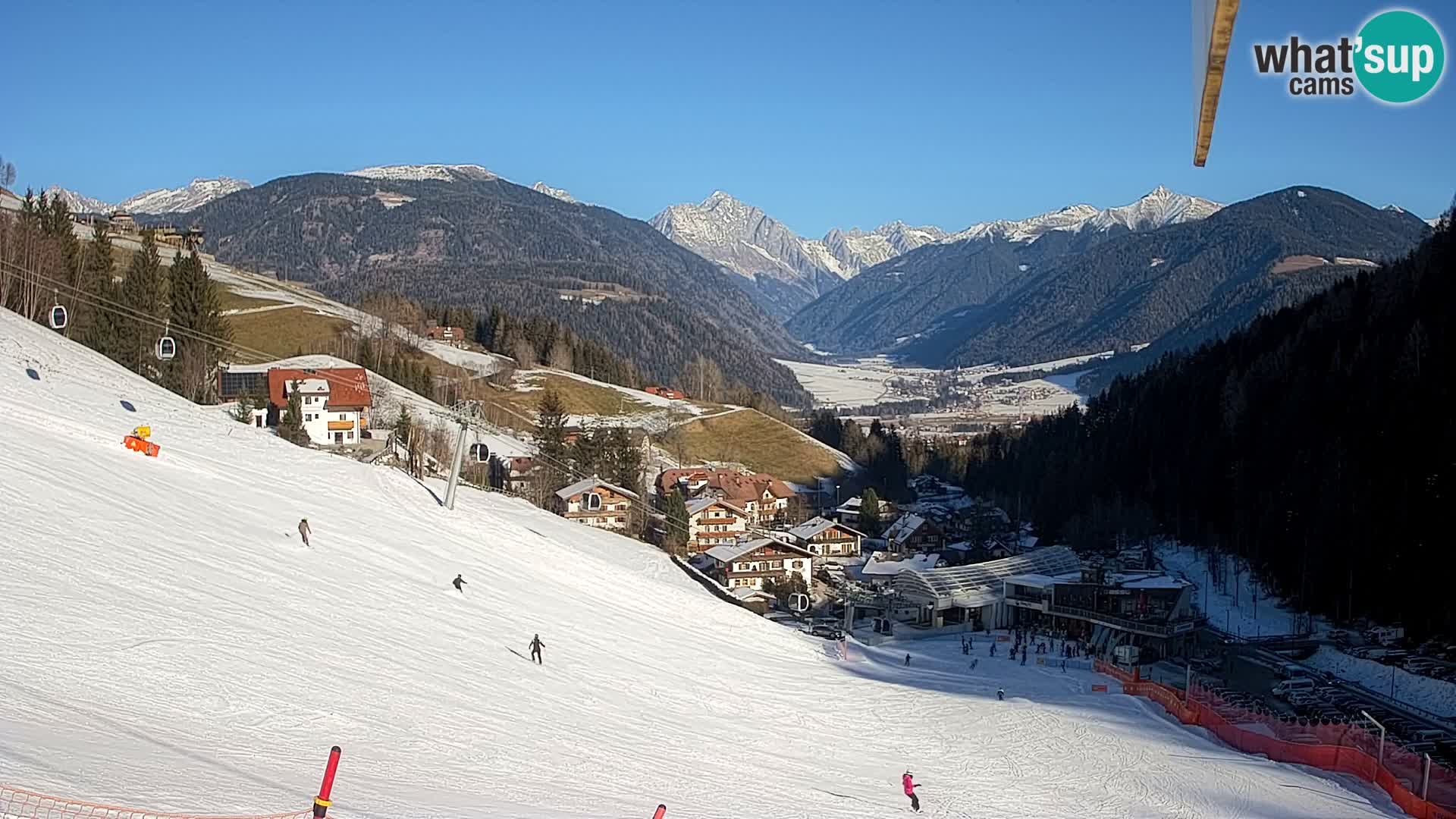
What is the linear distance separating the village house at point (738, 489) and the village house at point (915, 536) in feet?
32.9

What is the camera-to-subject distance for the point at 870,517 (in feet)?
286

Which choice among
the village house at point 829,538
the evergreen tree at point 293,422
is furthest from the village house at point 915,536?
the evergreen tree at point 293,422

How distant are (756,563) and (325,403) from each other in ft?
88.8

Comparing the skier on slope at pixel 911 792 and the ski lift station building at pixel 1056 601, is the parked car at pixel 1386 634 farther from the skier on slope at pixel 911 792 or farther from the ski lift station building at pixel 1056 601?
the skier on slope at pixel 911 792

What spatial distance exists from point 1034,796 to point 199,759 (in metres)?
15.5

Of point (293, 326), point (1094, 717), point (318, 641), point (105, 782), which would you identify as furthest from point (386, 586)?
point (293, 326)

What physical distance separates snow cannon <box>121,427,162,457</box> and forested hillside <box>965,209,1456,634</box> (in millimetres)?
48999

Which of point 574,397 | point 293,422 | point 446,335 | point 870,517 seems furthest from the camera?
point 446,335

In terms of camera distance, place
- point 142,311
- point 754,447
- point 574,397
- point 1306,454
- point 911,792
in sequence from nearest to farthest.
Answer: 1. point 911,792
2. point 142,311
3. point 1306,454
4. point 754,447
5. point 574,397

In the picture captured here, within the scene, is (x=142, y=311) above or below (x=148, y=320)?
above

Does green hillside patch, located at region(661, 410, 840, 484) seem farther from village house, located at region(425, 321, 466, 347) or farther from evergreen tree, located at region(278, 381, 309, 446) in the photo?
evergreen tree, located at region(278, 381, 309, 446)

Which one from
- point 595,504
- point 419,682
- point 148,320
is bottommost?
point 419,682

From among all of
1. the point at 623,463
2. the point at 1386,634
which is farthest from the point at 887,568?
the point at 1386,634

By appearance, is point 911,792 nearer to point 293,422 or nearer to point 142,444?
point 142,444
